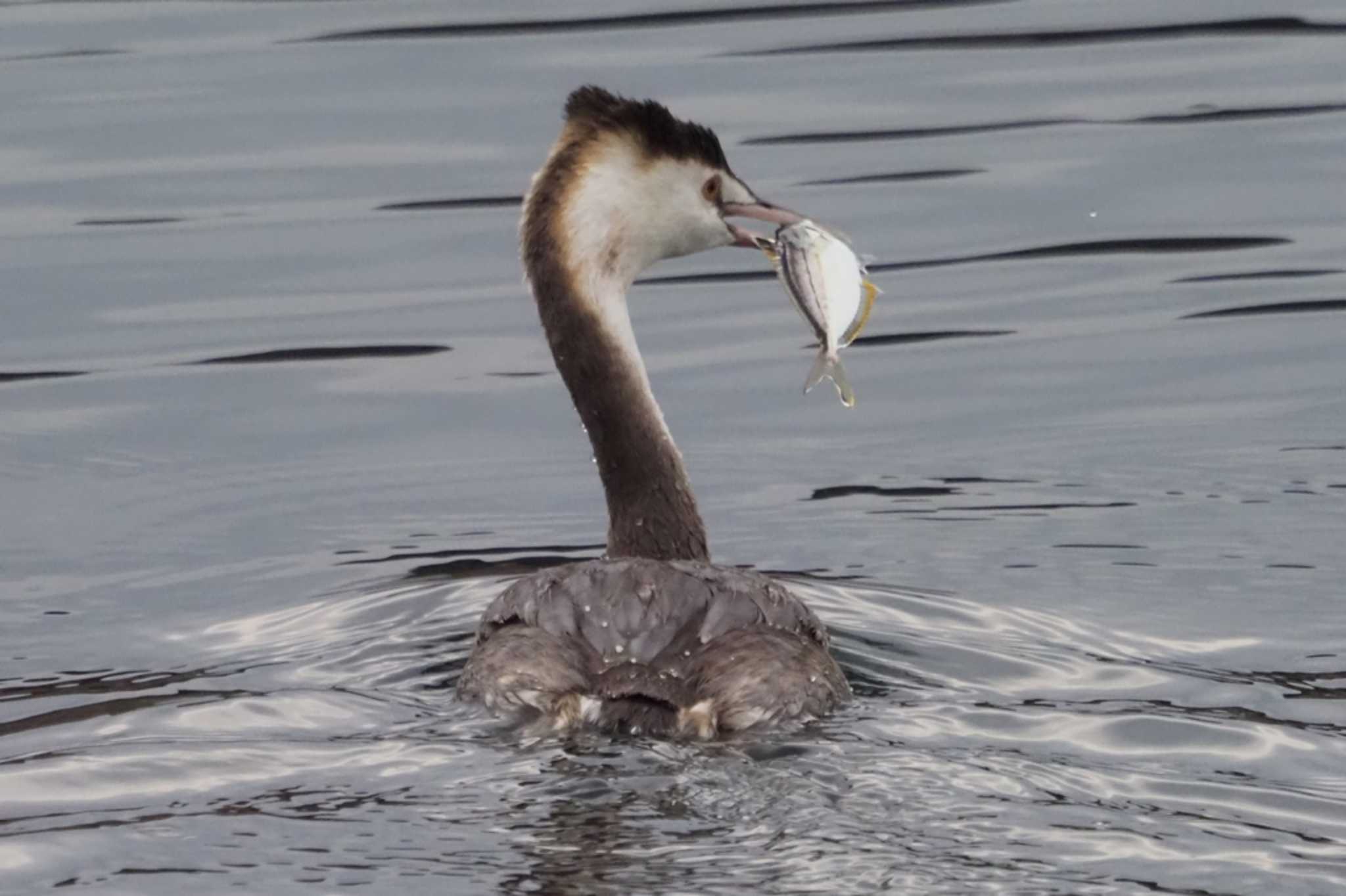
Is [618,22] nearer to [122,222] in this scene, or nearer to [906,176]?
[906,176]

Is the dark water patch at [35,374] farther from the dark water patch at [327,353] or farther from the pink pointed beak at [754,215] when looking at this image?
the pink pointed beak at [754,215]

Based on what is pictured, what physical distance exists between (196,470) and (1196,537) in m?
3.93

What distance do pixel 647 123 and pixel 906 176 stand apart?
5792mm

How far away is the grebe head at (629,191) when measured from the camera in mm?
9336

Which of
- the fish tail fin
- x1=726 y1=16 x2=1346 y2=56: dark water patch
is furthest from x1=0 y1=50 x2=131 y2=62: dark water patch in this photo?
the fish tail fin

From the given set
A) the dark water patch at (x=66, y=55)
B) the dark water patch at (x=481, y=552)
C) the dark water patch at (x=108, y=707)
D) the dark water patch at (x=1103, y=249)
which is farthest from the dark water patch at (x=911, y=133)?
the dark water patch at (x=108, y=707)

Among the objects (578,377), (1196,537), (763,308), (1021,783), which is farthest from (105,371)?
(1021,783)

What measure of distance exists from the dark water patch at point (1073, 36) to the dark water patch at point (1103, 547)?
7.25 meters

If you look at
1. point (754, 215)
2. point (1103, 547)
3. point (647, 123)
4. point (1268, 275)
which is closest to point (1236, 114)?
point (1268, 275)

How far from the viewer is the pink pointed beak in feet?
31.3

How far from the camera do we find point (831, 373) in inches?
337

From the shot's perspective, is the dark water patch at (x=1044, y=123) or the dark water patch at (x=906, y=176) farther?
the dark water patch at (x=1044, y=123)

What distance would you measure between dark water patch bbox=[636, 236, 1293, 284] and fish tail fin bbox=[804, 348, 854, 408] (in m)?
5.14

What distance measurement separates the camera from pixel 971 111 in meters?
16.0
